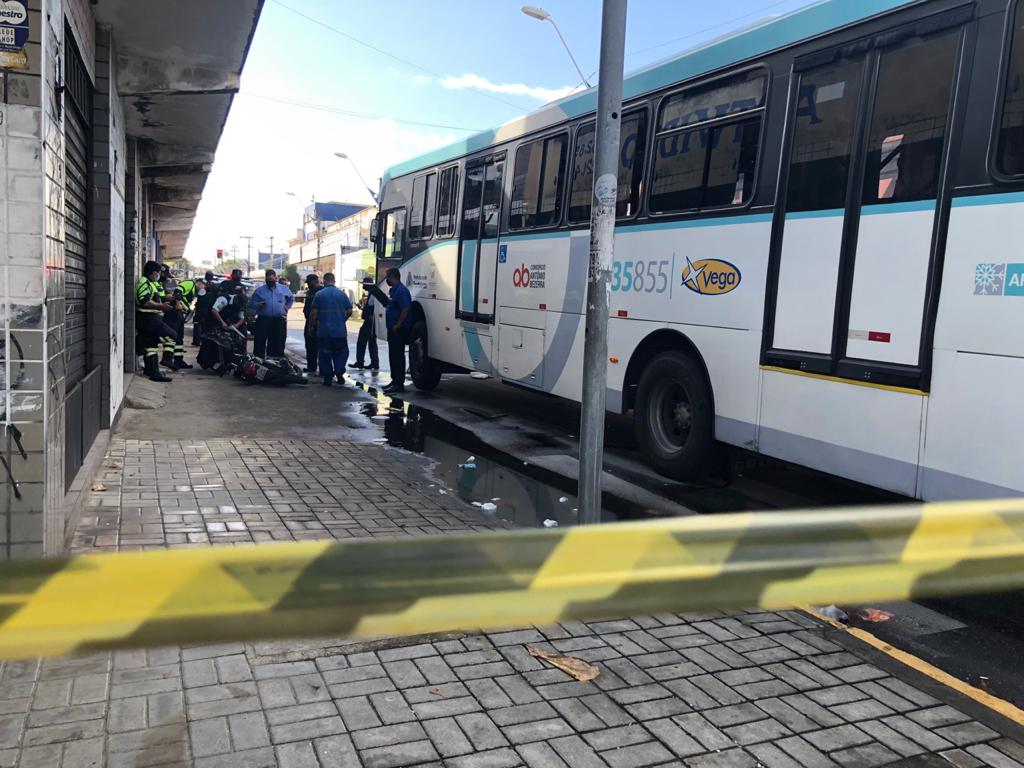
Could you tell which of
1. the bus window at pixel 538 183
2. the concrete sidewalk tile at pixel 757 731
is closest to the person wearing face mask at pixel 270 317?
the bus window at pixel 538 183

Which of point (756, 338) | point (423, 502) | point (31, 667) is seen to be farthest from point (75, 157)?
point (756, 338)

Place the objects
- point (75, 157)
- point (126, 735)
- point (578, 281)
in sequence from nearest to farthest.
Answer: point (126, 735) → point (75, 157) → point (578, 281)

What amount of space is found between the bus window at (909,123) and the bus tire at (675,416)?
6.98 feet

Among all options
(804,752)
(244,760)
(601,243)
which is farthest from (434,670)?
(601,243)

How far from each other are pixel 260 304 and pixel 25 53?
11071 mm

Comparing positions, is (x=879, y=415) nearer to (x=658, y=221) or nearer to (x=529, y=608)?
(x=658, y=221)

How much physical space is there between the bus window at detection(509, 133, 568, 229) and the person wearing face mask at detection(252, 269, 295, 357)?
6.16 m

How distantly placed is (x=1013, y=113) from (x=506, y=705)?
423 cm

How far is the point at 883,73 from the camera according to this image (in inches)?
217

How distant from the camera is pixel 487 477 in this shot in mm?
7660

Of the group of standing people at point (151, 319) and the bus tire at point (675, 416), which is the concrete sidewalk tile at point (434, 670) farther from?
the group of standing people at point (151, 319)

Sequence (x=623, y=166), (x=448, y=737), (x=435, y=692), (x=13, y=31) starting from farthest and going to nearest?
1. (x=623, y=166)
2. (x=13, y=31)
3. (x=435, y=692)
4. (x=448, y=737)

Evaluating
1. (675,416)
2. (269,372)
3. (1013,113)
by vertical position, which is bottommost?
(269,372)

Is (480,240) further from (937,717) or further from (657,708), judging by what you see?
(937,717)
